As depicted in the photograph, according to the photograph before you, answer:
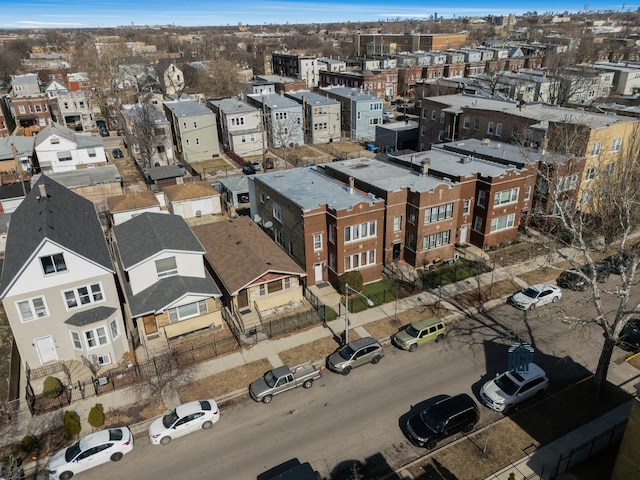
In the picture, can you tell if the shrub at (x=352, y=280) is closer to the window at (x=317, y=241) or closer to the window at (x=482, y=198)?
the window at (x=317, y=241)

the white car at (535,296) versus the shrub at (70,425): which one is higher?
the shrub at (70,425)

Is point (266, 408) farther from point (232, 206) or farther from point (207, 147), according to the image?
point (207, 147)

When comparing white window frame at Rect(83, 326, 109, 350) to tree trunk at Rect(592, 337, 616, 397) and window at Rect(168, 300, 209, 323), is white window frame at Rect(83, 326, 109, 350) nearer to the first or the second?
window at Rect(168, 300, 209, 323)

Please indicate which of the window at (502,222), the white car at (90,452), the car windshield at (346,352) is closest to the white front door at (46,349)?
the white car at (90,452)

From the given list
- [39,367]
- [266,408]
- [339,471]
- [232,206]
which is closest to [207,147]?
[232,206]

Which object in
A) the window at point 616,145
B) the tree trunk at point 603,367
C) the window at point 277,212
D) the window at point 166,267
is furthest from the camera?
the window at point 616,145

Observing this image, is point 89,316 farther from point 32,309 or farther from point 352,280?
point 352,280

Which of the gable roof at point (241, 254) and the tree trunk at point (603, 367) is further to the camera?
the gable roof at point (241, 254)
